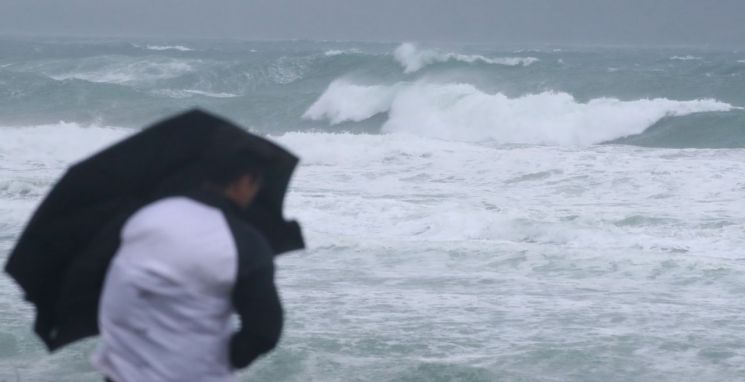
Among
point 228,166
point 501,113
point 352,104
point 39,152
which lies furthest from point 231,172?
point 352,104

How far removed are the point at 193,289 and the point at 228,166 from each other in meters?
0.29

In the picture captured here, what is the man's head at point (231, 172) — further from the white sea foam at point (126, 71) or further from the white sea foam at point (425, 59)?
the white sea foam at point (126, 71)

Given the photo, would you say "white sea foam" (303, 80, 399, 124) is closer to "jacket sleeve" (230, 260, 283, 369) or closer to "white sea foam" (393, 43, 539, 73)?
"white sea foam" (393, 43, 539, 73)

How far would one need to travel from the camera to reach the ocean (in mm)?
6777

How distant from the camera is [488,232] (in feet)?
38.7

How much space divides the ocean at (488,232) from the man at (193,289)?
3781mm

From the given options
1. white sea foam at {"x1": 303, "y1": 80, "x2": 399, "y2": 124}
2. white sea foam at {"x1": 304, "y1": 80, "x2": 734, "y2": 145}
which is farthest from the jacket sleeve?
white sea foam at {"x1": 303, "y1": 80, "x2": 399, "y2": 124}

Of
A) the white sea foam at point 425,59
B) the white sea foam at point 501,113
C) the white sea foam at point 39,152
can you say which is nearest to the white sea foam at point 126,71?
the white sea foam at point 425,59

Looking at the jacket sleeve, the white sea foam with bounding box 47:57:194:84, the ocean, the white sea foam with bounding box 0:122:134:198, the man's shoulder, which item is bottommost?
the white sea foam with bounding box 47:57:194:84

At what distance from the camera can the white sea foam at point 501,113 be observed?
25.6 metres

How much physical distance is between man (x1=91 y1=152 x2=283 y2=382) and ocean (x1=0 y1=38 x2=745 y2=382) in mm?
3781

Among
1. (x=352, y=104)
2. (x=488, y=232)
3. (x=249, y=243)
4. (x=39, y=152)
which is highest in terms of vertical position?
(x=249, y=243)

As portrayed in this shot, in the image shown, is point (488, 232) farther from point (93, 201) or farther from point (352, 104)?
point (352, 104)

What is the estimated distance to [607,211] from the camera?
42.9ft
